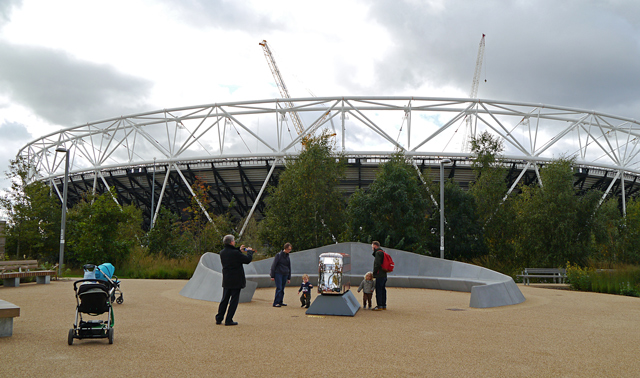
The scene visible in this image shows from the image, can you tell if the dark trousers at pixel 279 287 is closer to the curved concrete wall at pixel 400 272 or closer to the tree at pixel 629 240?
the curved concrete wall at pixel 400 272

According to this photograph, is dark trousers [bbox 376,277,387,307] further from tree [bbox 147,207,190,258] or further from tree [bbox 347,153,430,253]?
tree [bbox 147,207,190,258]

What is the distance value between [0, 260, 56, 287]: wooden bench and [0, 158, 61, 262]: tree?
31.9 feet

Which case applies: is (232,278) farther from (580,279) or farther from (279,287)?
(580,279)

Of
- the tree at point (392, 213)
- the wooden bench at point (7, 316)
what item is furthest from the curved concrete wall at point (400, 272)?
the wooden bench at point (7, 316)

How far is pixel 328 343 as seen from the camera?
649 cm

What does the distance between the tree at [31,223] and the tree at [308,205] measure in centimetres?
1118

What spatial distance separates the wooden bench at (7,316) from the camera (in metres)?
6.02

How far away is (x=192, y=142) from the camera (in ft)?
118

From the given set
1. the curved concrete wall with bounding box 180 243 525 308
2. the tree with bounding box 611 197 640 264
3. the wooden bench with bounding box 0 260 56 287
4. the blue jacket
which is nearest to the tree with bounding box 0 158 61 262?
the wooden bench with bounding box 0 260 56 287

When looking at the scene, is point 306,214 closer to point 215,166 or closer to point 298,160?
point 298,160

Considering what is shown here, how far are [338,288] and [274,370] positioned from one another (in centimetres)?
465

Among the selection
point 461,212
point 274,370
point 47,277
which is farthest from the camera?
point 461,212

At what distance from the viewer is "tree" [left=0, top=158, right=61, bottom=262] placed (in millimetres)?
25094

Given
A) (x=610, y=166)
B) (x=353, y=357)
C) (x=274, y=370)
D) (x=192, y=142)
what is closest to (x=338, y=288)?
(x=353, y=357)
